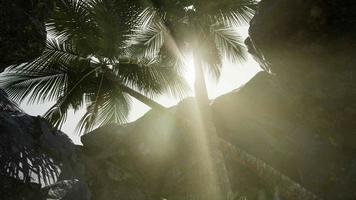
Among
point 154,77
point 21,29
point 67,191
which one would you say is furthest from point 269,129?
point 21,29

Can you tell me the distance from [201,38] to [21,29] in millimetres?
4783

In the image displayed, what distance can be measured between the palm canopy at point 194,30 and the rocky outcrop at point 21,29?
3.46 m

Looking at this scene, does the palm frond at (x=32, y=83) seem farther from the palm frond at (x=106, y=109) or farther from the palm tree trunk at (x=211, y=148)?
the palm tree trunk at (x=211, y=148)

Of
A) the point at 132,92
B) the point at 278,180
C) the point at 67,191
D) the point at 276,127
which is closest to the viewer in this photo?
the point at 67,191

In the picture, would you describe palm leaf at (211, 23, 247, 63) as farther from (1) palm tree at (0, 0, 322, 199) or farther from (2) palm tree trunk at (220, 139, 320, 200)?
(2) palm tree trunk at (220, 139, 320, 200)

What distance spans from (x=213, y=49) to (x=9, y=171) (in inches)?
272

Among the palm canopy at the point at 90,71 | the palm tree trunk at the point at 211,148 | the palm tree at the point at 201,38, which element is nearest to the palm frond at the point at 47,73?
the palm canopy at the point at 90,71

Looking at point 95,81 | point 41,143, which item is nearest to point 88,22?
point 95,81

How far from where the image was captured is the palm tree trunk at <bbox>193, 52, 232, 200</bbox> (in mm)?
6324

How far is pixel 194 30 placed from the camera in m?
7.76

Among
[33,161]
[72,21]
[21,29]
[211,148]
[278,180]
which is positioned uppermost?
[72,21]

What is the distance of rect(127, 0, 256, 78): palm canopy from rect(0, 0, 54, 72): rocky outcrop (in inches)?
136

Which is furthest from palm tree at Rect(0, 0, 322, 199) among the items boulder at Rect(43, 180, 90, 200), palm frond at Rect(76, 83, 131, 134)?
boulder at Rect(43, 180, 90, 200)

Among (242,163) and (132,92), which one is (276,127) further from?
(132,92)
